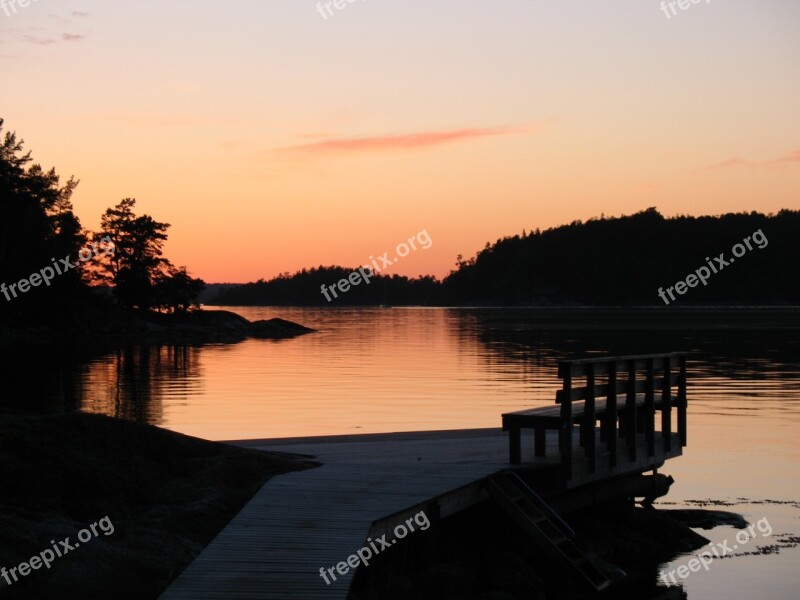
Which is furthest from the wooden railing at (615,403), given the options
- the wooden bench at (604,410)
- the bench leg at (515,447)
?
the bench leg at (515,447)

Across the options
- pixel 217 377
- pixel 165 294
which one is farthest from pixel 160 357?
pixel 165 294

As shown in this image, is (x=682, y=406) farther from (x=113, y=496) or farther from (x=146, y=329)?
(x=146, y=329)

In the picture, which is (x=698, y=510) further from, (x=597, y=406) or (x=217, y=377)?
(x=217, y=377)

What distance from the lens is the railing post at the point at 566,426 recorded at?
42.9ft

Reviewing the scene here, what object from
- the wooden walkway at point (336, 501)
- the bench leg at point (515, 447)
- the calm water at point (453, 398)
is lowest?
the calm water at point (453, 398)

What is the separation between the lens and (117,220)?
329 feet

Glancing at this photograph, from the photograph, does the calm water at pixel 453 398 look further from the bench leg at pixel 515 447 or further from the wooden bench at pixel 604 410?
the bench leg at pixel 515 447

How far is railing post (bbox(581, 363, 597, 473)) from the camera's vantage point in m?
13.7

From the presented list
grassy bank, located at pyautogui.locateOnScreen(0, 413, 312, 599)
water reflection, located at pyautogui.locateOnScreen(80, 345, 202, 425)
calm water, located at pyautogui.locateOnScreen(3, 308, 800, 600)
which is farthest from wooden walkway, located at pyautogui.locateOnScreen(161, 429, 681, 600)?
water reflection, located at pyautogui.locateOnScreen(80, 345, 202, 425)

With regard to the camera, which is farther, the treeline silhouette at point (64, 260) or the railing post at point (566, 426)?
the treeline silhouette at point (64, 260)

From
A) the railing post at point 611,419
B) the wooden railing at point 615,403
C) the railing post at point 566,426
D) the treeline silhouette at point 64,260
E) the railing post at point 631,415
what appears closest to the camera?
the railing post at point 566,426

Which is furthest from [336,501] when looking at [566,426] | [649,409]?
[649,409]

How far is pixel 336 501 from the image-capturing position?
11.5 meters

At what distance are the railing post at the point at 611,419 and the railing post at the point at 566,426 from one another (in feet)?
4.69
